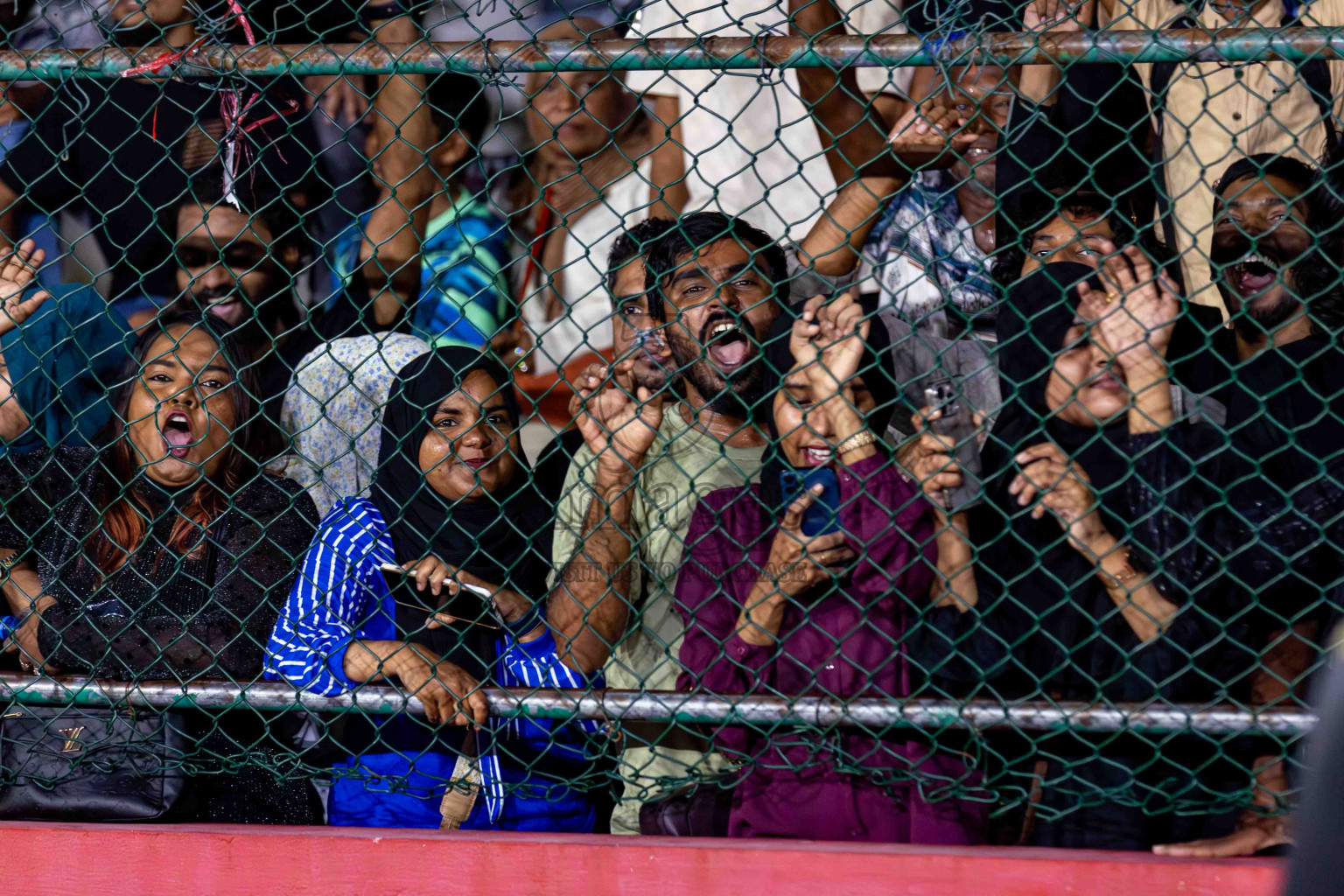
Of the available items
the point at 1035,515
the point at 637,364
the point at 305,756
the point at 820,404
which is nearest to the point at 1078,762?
the point at 1035,515

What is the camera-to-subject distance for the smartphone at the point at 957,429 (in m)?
2.95

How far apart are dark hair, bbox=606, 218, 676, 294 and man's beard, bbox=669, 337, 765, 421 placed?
13.6 inches

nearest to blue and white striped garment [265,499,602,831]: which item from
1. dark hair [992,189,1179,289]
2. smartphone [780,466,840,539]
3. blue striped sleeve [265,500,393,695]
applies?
blue striped sleeve [265,500,393,695]

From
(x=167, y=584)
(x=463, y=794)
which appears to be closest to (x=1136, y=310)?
(x=463, y=794)

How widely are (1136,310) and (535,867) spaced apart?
1671 mm

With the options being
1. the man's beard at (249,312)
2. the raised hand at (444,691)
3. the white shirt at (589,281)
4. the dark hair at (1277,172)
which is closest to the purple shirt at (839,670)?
the raised hand at (444,691)

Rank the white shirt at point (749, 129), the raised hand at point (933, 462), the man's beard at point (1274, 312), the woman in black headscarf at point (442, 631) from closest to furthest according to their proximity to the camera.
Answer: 1. the raised hand at point (933, 462)
2. the woman in black headscarf at point (442, 631)
3. the man's beard at point (1274, 312)
4. the white shirt at point (749, 129)

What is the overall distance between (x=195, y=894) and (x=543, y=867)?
0.76 metres

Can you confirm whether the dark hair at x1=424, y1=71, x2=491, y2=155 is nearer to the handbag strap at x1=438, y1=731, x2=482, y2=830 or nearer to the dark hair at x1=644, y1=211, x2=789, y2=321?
the dark hair at x1=644, y1=211, x2=789, y2=321

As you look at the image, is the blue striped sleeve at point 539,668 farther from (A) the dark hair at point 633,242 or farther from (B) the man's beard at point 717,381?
(A) the dark hair at point 633,242

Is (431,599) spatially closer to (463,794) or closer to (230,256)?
(463,794)

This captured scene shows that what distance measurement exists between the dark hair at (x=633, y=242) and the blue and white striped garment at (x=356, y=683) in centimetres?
92

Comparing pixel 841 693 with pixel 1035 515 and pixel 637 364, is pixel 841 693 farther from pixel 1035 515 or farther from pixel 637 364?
pixel 637 364

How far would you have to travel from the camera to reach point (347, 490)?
144 inches
